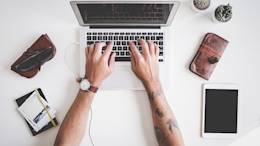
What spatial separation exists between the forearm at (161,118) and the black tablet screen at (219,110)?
14 cm

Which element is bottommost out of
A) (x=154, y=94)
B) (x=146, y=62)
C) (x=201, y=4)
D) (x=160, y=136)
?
(x=160, y=136)

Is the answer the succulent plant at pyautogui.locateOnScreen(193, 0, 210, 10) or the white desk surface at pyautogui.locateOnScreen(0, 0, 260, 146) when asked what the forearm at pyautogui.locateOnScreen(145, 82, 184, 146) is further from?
the succulent plant at pyautogui.locateOnScreen(193, 0, 210, 10)

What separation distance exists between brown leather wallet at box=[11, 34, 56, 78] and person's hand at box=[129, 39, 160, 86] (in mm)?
323

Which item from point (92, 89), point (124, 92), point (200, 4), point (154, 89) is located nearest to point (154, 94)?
point (154, 89)

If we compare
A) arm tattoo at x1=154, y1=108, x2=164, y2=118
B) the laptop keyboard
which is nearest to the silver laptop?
the laptop keyboard

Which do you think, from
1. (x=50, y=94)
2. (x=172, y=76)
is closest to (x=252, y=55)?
(x=172, y=76)

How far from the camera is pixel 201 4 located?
124 cm

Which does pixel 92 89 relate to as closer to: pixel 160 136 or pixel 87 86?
pixel 87 86

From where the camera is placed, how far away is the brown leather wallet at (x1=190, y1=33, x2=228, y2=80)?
126 cm

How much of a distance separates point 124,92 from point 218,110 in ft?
1.25

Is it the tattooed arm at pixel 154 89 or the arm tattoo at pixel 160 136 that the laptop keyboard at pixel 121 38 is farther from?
the arm tattoo at pixel 160 136

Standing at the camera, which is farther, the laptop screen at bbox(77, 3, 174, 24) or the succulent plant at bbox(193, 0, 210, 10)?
the succulent plant at bbox(193, 0, 210, 10)

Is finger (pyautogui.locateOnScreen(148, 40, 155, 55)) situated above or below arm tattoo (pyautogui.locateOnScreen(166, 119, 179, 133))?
above

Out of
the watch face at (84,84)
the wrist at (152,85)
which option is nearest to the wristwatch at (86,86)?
the watch face at (84,84)
